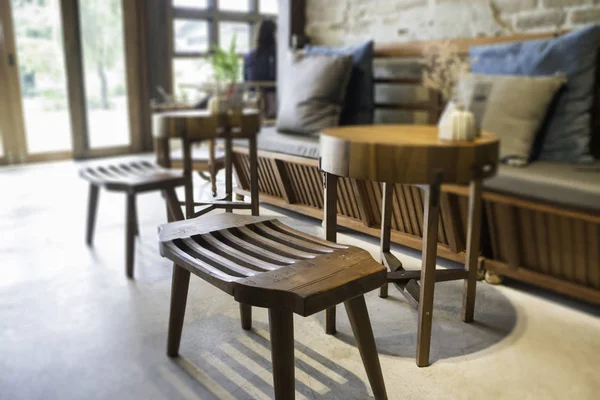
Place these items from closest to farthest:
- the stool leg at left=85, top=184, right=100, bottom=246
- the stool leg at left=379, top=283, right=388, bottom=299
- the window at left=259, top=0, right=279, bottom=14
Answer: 1. the stool leg at left=379, top=283, right=388, bottom=299
2. the stool leg at left=85, top=184, right=100, bottom=246
3. the window at left=259, top=0, right=279, bottom=14

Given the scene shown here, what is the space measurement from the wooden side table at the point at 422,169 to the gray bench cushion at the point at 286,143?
27 cm

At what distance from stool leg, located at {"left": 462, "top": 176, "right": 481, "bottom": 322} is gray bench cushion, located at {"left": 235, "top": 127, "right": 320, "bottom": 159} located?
527 mm

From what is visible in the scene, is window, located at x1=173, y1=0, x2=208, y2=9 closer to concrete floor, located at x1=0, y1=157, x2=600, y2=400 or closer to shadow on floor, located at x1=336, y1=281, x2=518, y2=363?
concrete floor, located at x1=0, y1=157, x2=600, y2=400

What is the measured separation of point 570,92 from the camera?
2.07 meters

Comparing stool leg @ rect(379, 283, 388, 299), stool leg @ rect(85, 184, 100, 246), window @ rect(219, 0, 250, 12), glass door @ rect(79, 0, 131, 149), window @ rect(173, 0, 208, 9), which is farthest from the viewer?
window @ rect(219, 0, 250, 12)

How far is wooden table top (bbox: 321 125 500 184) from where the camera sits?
128cm

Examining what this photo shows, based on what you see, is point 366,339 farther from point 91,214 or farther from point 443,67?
point 91,214

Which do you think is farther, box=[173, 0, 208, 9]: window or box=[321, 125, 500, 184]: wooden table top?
box=[173, 0, 208, 9]: window

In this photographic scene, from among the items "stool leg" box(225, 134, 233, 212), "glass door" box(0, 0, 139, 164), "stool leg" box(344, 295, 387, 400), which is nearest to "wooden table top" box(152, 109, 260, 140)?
"stool leg" box(225, 134, 233, 212)

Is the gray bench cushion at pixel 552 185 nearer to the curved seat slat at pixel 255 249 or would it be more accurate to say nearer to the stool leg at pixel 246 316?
the curved seat slat at pixel 255 249

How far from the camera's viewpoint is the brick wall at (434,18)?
7.48ft

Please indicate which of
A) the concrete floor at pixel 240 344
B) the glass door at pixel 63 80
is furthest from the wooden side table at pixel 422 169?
the glass door at pixel 63 80

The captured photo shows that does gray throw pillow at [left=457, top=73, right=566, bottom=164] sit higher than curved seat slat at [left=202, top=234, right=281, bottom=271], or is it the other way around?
gray throw pillow at [left=457, top=73, right=566, bottom=164]

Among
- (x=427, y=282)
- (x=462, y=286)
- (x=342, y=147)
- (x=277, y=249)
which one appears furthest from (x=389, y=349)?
(x=342, y=147)
